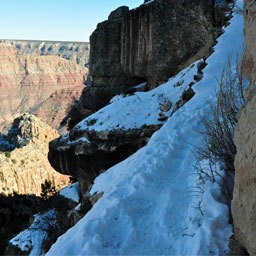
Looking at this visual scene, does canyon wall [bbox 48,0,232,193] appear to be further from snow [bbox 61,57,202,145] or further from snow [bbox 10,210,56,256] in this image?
snow [bbox 10,210,56,256]

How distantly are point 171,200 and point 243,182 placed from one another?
1699 mm

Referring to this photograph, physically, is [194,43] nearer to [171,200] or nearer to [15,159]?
[171,200]

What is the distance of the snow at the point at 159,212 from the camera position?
292cm

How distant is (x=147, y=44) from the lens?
50.0 ft

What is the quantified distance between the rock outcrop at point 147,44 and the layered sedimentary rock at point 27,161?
80.0ft

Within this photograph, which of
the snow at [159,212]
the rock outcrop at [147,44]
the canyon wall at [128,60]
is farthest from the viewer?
→ the rock outcrop at [147,44]

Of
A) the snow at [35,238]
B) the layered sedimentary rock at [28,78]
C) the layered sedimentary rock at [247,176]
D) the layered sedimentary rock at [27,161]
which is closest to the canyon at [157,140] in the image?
the layered sedimentary rock at [247,176]

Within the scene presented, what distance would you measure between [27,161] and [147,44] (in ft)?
118

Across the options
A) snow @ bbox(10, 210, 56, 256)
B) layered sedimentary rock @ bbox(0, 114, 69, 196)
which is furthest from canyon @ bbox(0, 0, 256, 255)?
layered sedimentary rock @ bbox(0, 114, 69, 196)

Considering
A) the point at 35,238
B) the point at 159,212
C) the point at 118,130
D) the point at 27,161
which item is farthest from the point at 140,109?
the point at 27,161

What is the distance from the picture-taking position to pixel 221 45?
29.3 ft

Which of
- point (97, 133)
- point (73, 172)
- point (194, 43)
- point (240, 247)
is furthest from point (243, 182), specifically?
point (194, 43)

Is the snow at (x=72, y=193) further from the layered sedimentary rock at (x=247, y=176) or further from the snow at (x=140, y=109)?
the layered sedimentary rock at (x=247, y=176)

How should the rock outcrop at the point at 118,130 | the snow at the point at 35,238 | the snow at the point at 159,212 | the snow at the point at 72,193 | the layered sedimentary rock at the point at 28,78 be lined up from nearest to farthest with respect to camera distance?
the snow at the point at 159,212
the rock outcrop at the point at 118,130
the snow at the point at 35,238
the snow at the point at 72,193
the layered sedimentary rock at the point at 28,78
